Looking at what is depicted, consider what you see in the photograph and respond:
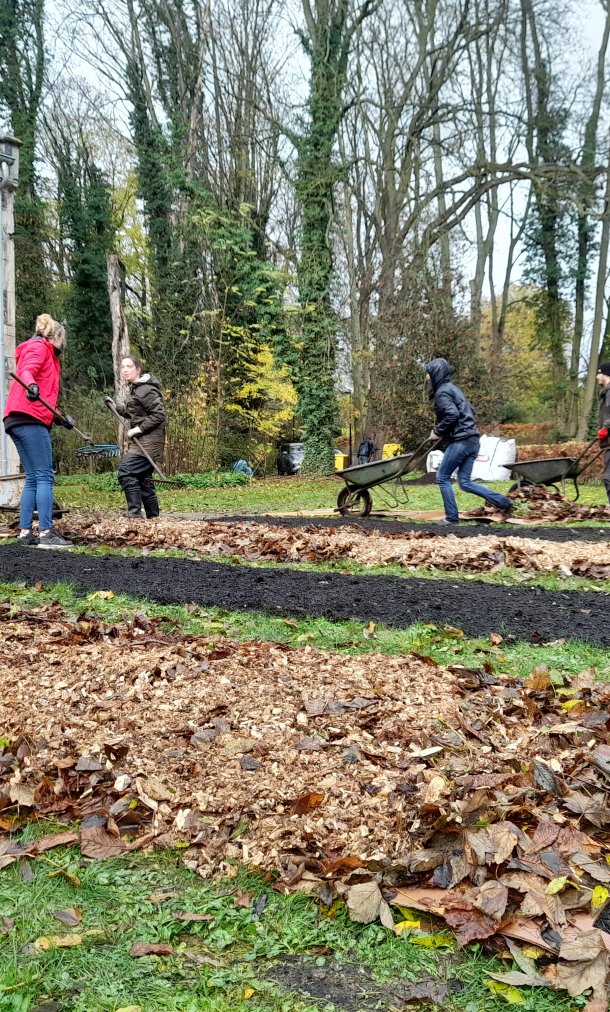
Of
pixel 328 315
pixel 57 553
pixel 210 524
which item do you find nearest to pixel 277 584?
pixel 57 553

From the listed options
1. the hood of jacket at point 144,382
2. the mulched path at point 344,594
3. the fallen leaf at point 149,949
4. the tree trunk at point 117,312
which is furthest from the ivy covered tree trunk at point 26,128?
the fallen leaf at point 149,949

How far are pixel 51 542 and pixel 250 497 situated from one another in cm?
730

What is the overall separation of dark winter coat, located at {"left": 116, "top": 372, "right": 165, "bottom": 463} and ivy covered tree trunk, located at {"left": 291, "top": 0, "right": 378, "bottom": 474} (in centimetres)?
1214

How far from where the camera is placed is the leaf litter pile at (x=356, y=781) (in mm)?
1963

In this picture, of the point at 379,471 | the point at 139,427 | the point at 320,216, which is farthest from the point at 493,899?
the point at 320,216

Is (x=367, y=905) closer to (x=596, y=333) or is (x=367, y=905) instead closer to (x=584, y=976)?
(x=584, y=976)

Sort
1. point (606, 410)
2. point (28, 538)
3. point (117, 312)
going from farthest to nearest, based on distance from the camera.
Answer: point (117, 312) → point (606, 410) → point (28, 538)

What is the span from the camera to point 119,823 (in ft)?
7.89

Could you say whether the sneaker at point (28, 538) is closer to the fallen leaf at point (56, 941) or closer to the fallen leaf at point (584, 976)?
the fallen leaf at point (56, 941)

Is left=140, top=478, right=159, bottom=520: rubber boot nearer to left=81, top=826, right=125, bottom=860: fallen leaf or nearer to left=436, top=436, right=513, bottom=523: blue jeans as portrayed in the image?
left=436, top=436, right=513, bottom=523: blue jeans

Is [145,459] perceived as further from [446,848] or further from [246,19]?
[246,19]

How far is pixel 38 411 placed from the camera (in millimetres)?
6848

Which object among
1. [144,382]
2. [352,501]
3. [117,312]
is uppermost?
[117,312]

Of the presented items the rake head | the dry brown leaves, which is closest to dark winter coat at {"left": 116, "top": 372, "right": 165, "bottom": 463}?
the dry brown leaves
